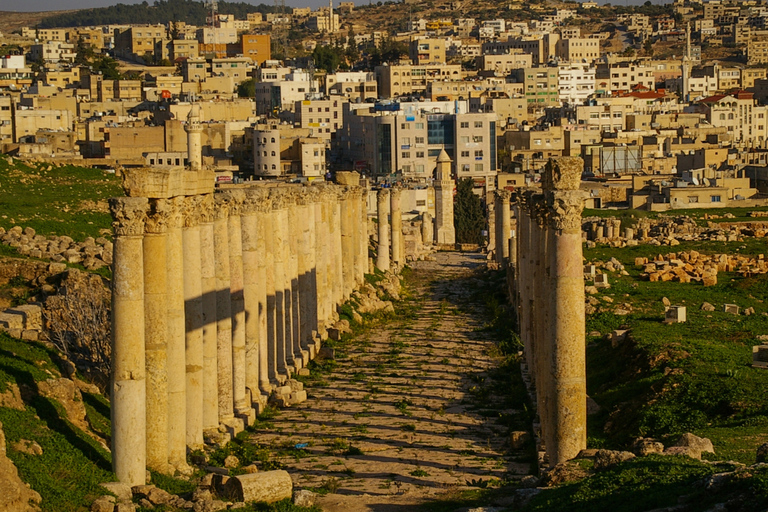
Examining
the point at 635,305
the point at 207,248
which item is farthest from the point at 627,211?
the point at 207,248

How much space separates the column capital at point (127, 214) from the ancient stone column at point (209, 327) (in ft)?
13.6

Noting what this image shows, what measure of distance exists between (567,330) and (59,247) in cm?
1838

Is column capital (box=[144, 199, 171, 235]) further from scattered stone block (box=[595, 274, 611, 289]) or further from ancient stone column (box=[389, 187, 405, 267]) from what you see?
ancient stone column (box=[389, 187, 405, 267])

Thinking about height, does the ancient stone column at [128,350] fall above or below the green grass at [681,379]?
above

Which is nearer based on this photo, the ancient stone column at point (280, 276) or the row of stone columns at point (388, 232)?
the ancient stone column at point (280, 276)

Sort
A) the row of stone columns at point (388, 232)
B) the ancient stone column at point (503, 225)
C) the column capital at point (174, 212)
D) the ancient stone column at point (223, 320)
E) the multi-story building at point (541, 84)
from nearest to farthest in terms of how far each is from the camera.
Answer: the column capital at point (174, 212)
the ancient stone column at point (223, 320)
the row of stone columns at point (388, 232)
the ancient stone column at point (503, 225)
the multi-story building at point (541, 84)

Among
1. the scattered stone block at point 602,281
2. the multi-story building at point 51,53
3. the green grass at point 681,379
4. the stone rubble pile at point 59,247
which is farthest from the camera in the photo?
the multi-story building at point 51,53

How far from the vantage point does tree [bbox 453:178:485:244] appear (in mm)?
77312

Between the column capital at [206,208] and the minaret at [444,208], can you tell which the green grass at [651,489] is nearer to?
the column capital at [206,208]

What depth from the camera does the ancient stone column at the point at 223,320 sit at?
2256cm

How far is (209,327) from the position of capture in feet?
71.1

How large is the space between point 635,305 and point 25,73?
134 metres

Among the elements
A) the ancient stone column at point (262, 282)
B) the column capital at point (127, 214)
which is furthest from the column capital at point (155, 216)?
the ancient stone column at point (262, 282)

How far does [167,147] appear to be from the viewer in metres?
102
